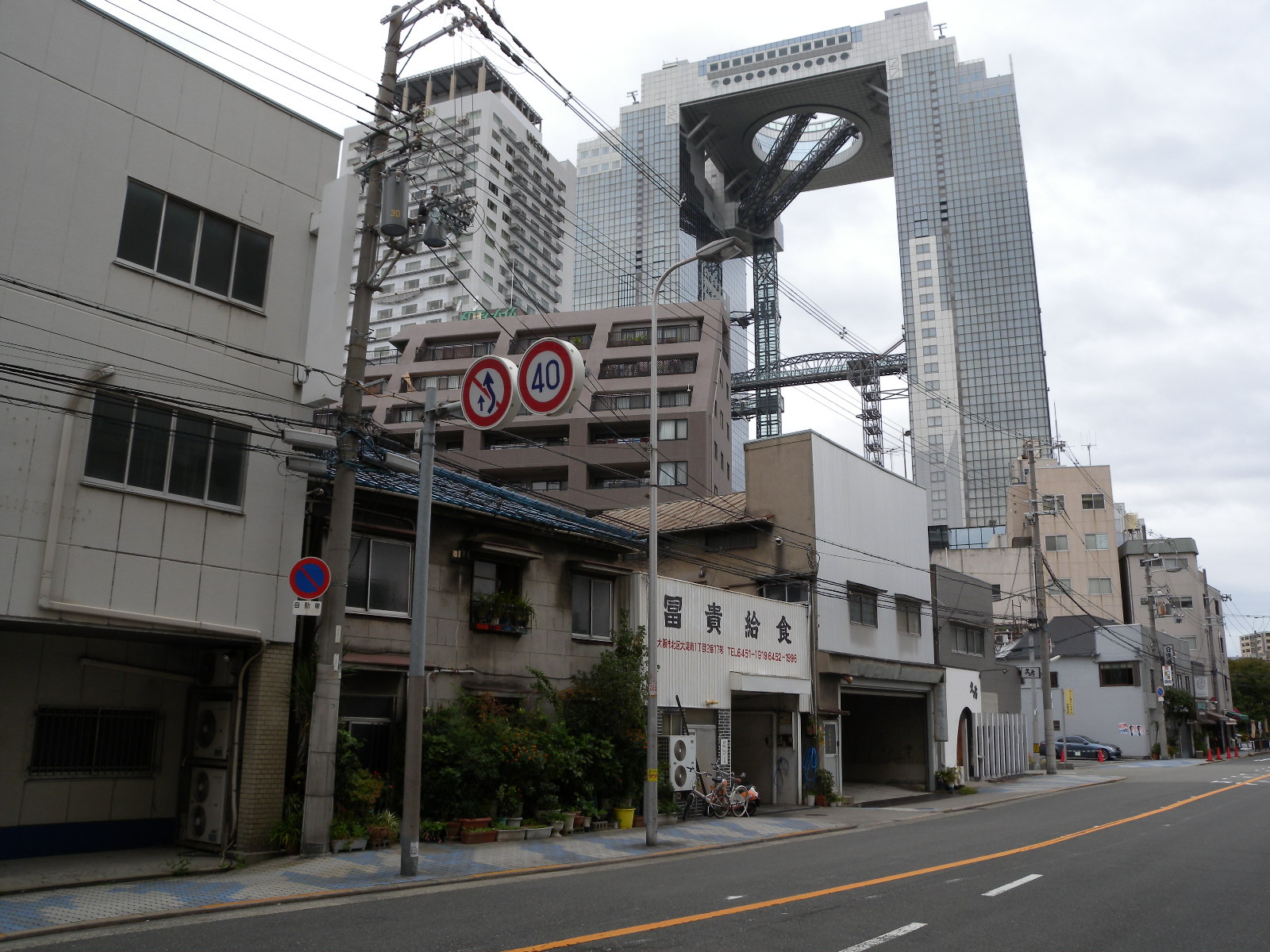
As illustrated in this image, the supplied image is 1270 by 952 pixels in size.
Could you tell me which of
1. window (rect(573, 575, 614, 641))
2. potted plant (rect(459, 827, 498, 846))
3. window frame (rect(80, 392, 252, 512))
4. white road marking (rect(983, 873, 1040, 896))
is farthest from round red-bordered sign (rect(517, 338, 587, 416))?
window (rect(573, 575, 614, 641))

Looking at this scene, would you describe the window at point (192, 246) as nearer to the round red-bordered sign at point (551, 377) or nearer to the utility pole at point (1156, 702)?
the round red-bordered sign at point (551, 377)

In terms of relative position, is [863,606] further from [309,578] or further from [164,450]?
[164,450]

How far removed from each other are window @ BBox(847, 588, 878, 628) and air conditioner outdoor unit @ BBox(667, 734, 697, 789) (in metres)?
9.68

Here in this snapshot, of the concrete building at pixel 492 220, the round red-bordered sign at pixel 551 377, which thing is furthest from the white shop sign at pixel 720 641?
the concrete building at pixel 492 220

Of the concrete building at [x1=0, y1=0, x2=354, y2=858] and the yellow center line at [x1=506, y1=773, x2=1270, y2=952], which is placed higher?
the concrete building at [x1=0, y1=0, x2=354, y2=858]

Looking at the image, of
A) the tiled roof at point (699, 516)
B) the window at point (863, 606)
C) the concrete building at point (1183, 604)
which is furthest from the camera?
the concrete building at point (1183, 604)

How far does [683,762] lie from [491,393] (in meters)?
12.1

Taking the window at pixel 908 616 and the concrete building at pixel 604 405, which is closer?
the window at pixel 908 616

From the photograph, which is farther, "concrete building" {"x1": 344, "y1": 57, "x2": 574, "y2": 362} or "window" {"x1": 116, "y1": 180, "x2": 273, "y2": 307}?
"concrete building" {"x1": 344, "y1": 57, "x2": 574, "y2": 362}

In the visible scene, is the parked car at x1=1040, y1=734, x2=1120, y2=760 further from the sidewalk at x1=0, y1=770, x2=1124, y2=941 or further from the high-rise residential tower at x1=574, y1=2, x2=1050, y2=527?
the high-rise residential tower at x1=574, y1=2, x2=1050, y2=527

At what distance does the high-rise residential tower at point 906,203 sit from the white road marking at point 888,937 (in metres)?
→ 111

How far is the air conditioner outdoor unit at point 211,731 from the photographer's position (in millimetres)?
15359

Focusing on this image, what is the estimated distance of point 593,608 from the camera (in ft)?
76.5

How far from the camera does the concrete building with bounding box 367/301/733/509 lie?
2653 inches
